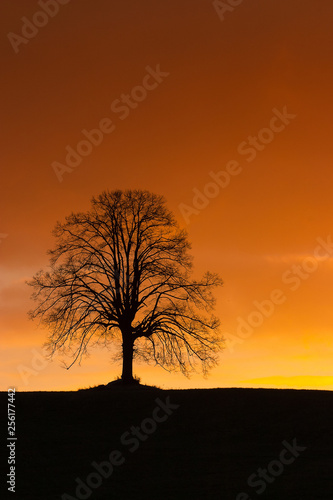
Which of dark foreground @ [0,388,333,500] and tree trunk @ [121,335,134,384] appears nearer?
dark foreground @ [0,388,333,500]

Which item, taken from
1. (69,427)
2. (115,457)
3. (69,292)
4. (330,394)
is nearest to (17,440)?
(69,427)

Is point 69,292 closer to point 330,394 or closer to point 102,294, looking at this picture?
point 102,294

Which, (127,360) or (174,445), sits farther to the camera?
(127,360)

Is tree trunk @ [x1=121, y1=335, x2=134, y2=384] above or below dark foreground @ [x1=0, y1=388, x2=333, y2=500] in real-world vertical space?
above

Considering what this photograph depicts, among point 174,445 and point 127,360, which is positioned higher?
point 127,360

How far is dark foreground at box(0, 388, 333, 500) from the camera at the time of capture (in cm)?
2484

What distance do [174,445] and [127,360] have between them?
50.4 feet

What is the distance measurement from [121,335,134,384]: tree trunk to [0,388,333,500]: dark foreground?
2195mm

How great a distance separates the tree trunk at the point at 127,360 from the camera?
4594cm

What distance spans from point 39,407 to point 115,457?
1078cm

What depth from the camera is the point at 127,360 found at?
4612 cm

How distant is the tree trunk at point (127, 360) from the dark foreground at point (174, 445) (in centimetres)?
219

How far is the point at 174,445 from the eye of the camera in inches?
1223

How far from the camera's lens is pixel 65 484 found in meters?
25.7
